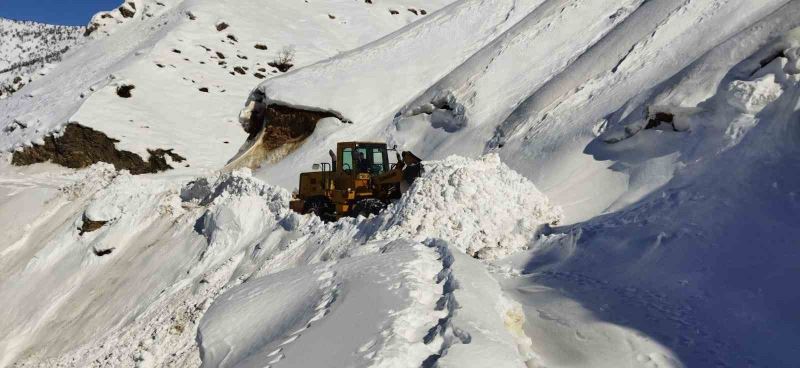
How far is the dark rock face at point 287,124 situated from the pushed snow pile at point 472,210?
42.9ft

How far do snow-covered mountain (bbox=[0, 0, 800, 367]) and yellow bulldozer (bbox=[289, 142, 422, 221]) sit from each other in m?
Answer: 0.79

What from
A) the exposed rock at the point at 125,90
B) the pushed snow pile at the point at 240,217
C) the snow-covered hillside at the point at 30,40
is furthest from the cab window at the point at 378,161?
the snow-covered hillside at the point at 30,40

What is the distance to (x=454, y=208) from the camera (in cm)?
1074

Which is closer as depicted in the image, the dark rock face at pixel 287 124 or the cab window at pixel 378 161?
the cab window at pixel 378 161

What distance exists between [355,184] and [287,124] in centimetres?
1101

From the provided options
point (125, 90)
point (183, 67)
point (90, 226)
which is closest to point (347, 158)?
point (90, 226)

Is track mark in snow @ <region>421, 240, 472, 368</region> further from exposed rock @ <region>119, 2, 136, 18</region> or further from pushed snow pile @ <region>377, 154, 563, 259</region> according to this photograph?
exposed rock @ <region>119, 2, 136, 18</region>

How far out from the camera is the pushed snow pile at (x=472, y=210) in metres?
10.3

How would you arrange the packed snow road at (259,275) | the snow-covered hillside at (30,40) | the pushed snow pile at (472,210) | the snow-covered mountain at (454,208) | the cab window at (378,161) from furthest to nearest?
the snow-covered hillside at (30,40)
the cab window at (378,161)
the pushed snow pile at (472,210)
the snow-covered mountain at (454,208)
the packed snow road at (259,275)

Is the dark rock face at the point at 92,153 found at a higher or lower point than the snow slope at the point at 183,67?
lower

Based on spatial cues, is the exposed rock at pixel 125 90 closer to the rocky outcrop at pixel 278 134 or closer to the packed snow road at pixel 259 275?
the packed snow road at pixel 259 275

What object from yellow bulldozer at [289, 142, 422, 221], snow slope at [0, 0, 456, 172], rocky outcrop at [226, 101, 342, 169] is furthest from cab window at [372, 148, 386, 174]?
snow slope at [0, 0, 456, 172]

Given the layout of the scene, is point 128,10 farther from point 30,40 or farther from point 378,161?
point 30,40

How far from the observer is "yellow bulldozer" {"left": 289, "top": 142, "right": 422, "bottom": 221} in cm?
1379
